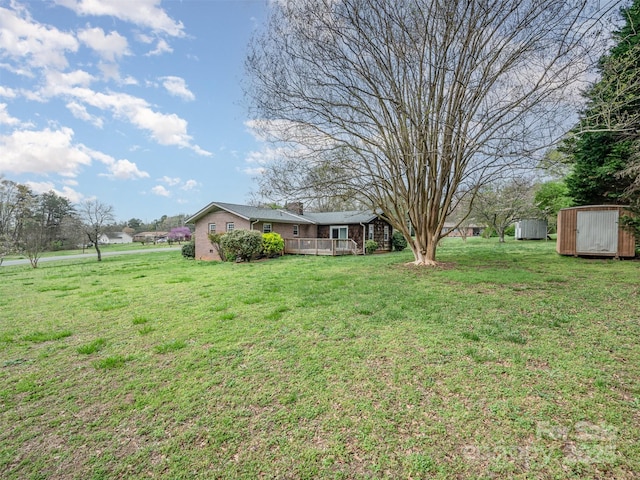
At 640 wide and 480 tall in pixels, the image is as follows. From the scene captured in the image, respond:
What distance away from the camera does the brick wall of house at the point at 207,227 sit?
18.4 meters

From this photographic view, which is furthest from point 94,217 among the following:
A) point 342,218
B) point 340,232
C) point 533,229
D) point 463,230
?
point 533,229

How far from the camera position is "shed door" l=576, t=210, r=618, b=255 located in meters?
11.0

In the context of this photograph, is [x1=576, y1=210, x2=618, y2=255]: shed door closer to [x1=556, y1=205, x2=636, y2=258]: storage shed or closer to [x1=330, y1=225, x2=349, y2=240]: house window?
[x1=556, y1=205, x2=636, y2=258]: storage shed

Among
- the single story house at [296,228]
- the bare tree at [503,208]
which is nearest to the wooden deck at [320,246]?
the single story house at [296,228]

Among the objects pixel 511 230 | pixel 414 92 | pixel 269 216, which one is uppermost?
pixel 414 92

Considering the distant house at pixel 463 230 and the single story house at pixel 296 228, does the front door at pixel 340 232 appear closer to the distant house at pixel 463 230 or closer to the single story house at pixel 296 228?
the single story house at pixel 296 228

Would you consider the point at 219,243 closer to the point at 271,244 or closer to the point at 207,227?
the point at 271,244

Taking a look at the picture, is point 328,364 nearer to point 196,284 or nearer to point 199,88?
point 196,284

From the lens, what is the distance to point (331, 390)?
285 centimetres

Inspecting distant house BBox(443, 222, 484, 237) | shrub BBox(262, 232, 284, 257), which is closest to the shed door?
distant house BBox(443, 222, 484, 237)

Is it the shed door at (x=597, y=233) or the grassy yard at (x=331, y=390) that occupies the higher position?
the shed door at (x=597, y=233)

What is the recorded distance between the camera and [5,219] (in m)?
18.5

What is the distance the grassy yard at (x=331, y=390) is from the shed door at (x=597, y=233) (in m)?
7.25

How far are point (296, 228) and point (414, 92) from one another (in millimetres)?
13053
